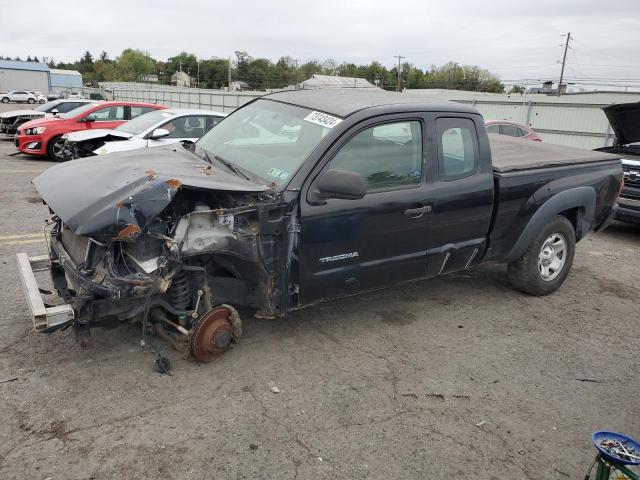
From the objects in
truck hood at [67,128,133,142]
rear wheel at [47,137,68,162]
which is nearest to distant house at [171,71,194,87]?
rear wheel at [47,137,68,162]

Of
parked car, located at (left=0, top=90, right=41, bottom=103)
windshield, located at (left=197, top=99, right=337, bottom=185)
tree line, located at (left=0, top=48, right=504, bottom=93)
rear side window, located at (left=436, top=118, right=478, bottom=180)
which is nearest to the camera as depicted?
windshield, located at (left=197, top=99, right=337, bottom=185)

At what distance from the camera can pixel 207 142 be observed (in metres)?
4.77

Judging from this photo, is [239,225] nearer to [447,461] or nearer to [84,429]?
[84,429]

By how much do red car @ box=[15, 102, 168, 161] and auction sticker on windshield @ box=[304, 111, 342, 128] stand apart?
9.95 metres

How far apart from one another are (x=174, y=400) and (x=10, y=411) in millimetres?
946

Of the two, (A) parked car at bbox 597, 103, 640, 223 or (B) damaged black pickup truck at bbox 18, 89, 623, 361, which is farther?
(A) parked car at bbox 597, 103, 640, 223

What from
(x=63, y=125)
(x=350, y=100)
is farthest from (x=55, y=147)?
(x=350, y=100)

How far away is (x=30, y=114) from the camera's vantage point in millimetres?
16547

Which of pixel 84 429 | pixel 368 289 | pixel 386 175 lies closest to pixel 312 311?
pixel 368 289

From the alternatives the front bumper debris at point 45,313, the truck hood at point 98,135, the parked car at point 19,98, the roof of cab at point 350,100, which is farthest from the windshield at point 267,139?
the parked car at point 19,98

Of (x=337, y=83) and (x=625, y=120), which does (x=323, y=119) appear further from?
(x=337, y=83)

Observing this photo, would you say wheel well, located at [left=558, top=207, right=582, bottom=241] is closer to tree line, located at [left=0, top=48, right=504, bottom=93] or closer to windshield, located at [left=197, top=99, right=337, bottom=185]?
windshield, located at [left=197, top=99, right=337, bottom=185]

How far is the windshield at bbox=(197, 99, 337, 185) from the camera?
12.6 feet

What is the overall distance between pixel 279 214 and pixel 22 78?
8046 centimetres
